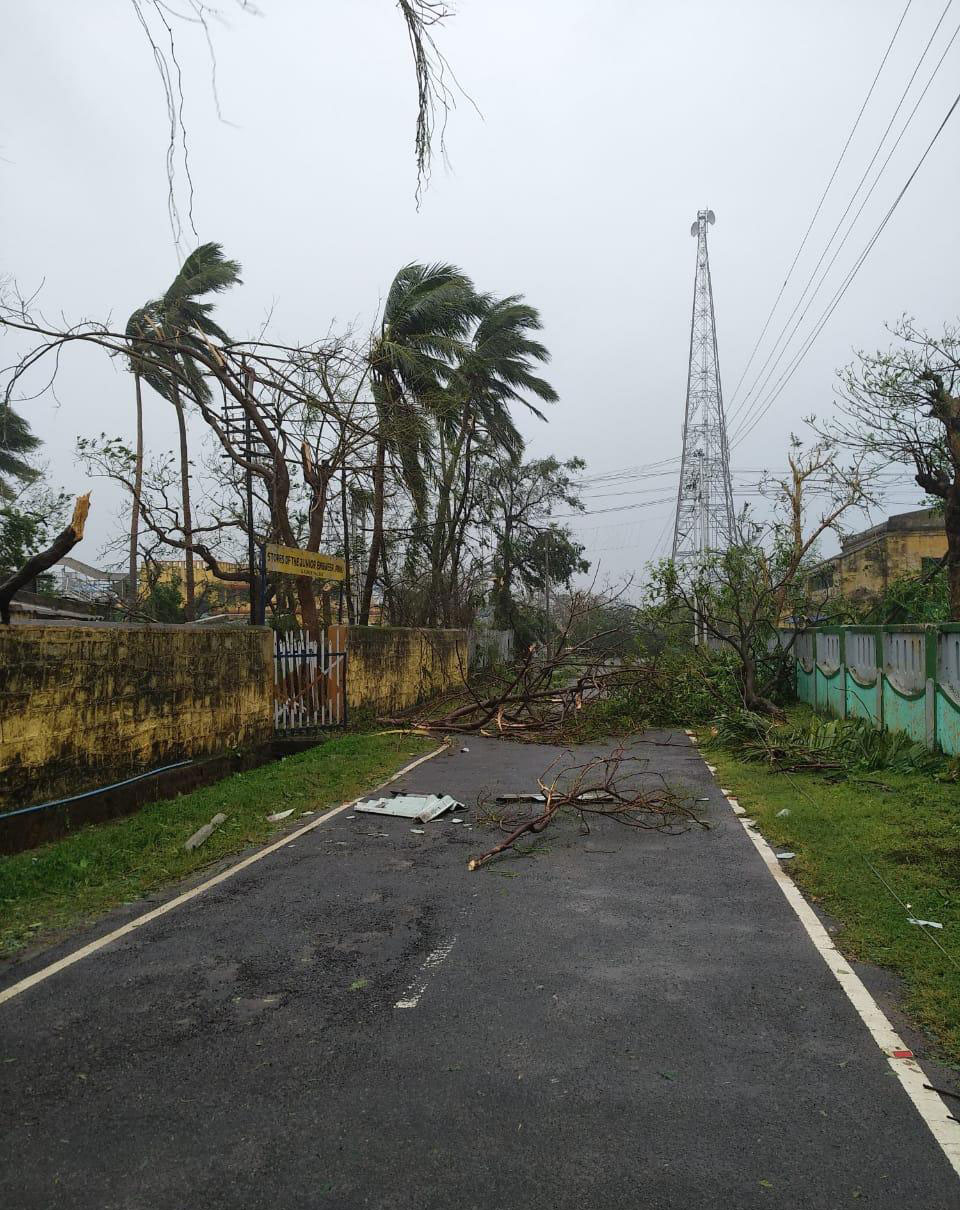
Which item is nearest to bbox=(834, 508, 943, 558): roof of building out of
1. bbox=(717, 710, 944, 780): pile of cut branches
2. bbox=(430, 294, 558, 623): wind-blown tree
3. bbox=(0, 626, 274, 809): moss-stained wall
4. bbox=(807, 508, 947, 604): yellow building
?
bbox=(807, 508, 947, 604): yellow building

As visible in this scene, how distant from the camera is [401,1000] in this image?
4449mm

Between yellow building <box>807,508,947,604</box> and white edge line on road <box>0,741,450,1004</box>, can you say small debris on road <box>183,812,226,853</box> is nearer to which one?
white edge line on road <box>0,741,450,1004</box>

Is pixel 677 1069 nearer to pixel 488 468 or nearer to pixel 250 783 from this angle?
pixel 250 783

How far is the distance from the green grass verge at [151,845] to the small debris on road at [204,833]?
68 millimetres

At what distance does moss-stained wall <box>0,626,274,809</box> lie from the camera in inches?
315

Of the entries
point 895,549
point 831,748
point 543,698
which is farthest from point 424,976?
point 895,549

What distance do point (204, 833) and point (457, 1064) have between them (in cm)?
511

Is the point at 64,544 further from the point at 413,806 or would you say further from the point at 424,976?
the point at 424,976

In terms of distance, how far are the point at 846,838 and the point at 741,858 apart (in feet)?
3.74

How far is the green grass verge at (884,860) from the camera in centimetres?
467

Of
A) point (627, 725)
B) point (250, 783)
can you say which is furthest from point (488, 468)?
point (250, 783)

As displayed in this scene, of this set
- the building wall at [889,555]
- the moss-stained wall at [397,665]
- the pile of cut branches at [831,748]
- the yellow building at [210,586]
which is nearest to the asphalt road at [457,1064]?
the pile of cut branches at [831,748]

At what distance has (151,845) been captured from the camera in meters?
8.00

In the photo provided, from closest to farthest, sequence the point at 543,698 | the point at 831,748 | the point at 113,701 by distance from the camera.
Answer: the point at 113,701 → the point at 831,748 → the point at 543,698
